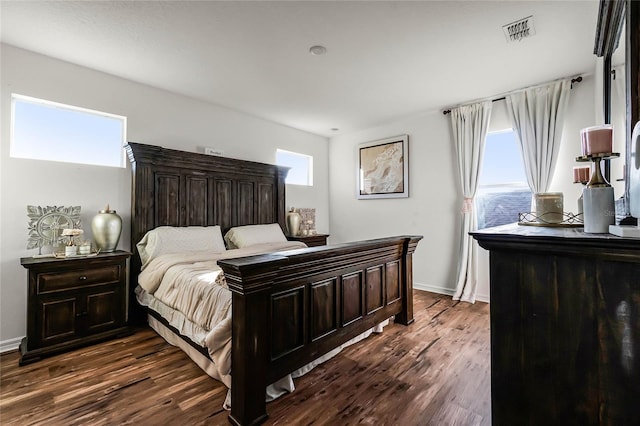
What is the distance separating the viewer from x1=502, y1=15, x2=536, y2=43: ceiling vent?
2.25m

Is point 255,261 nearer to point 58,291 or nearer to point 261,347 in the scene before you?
point 261,347

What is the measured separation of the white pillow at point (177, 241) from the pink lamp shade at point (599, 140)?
3237 mm

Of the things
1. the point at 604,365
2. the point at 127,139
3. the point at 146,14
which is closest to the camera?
the point at 604,365

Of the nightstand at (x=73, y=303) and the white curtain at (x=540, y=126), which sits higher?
the white curtain at (x=540, y=126)

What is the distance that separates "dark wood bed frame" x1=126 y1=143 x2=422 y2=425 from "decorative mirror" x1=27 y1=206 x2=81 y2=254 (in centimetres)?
54

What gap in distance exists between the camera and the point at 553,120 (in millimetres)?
3260

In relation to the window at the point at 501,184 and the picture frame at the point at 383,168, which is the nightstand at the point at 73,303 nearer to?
the picture frame at the point at 383,168

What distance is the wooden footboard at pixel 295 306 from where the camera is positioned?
61.7 inches

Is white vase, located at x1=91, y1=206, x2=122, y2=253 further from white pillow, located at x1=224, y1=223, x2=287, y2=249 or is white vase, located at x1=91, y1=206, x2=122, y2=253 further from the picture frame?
the picture frame

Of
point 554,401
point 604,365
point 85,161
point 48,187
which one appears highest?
point 85,161

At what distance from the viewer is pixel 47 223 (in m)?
2.66

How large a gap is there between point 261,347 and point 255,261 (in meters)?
0.51

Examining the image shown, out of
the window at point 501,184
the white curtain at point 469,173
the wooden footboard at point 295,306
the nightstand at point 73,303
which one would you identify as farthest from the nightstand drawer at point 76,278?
the window at point 501,184

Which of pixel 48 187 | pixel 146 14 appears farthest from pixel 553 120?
pixel 48 187
